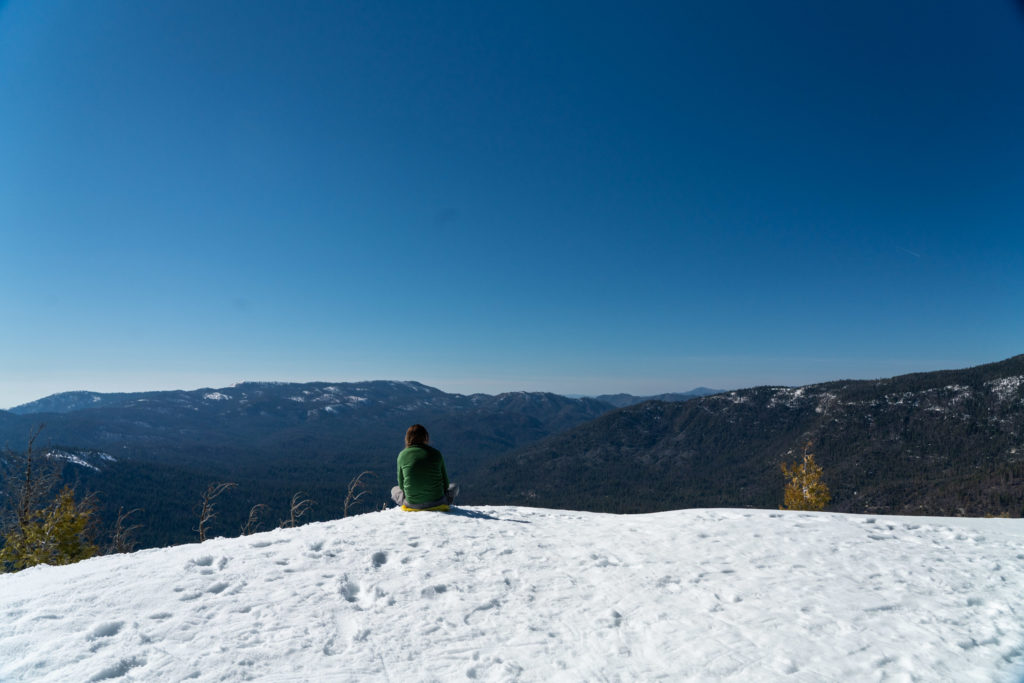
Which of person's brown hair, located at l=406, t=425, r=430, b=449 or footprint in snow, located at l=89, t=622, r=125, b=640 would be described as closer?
footprint in snow, located at l=89, t=622, r=125, b=640

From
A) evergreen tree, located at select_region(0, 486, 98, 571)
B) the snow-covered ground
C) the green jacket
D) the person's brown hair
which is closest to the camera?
the snow-covered ground

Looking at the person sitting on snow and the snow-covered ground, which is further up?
the person sitting on snow

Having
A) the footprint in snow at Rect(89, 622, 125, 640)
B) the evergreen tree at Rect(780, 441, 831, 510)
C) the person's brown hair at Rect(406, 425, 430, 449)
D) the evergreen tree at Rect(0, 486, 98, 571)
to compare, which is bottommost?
the evergreen tree at Rect(780, 441, 831, 510)

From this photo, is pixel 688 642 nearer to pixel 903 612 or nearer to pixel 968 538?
pixel 903 612

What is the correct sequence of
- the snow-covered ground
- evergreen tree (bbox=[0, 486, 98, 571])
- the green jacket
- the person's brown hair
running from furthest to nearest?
1. evergreen tree (bbox=[0, 486, 98, 571])
2. the person's brown hair
3. the green jacket
4. the snow-covered ground

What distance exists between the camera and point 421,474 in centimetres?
916

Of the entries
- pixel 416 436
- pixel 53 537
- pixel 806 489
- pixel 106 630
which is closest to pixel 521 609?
pixel 106 630

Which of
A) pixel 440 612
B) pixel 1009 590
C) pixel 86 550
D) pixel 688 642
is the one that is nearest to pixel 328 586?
pixel 440 612

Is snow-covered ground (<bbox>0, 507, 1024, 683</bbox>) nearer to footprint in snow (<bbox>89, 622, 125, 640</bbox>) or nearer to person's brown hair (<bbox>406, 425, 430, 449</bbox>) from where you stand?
footprint in snow (<bbox>89, 622, 125, 640</bbox>)

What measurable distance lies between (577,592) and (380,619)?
8.13ft

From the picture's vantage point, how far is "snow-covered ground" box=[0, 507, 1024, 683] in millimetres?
3855

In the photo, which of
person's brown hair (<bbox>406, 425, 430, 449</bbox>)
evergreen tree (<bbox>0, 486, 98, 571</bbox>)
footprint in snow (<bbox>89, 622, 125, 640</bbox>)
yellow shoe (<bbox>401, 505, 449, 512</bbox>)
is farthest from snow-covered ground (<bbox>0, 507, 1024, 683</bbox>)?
evergreen tree (<bbox>0, 486, 98, 571</bbox>)

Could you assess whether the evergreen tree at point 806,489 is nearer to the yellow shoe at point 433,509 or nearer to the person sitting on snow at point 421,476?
the yellow shoe at point 433,509

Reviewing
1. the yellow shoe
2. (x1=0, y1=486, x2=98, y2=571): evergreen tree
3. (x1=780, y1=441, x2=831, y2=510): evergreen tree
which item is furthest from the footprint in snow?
(x1=780, y1=441, x2=831, y2=510): evergreen tree
